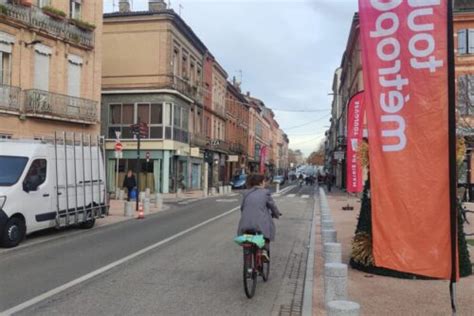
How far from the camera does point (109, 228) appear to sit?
52.4 feet

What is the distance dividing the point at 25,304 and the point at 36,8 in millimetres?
20310

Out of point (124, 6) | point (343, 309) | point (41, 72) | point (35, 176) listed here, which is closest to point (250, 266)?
point (343, 309)

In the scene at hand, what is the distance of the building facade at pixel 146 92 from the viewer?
37.7 meters

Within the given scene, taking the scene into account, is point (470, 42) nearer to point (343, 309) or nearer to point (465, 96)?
point (465, 96)

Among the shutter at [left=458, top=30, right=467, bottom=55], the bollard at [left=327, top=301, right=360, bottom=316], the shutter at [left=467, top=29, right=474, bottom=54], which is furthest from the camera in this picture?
the shutter at [left=458, top=30, right=467, bottom=55]

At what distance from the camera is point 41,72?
2519 cm

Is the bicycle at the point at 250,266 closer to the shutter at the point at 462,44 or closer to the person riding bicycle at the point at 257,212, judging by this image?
the person riding bicycle at the point at 257,212

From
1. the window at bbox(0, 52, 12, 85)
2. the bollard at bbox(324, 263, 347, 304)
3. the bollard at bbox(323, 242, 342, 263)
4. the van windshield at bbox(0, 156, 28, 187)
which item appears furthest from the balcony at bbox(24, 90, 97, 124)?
the bollard at bbox(324, 263, 347, 304)

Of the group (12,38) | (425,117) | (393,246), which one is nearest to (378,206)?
(393,246)

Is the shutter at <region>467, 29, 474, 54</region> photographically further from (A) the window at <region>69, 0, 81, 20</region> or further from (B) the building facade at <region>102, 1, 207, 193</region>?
(A) the window at <region>69, 0, 81, 20</region>

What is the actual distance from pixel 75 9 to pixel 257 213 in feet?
76.4

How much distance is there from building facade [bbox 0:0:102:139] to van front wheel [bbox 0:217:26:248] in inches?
427

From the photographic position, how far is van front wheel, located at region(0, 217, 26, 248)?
455 inches

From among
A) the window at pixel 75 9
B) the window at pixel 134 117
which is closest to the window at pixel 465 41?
the window at pixel 134 117
